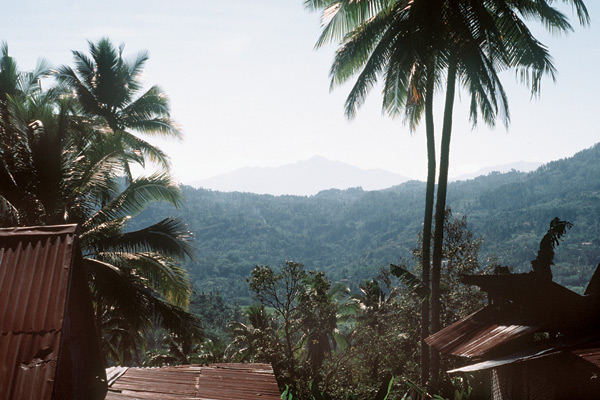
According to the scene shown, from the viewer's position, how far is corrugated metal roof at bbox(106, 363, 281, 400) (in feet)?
15.7

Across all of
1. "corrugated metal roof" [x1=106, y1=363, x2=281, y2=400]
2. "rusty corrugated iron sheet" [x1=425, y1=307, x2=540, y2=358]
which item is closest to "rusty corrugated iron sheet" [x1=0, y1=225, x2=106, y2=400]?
"corrugated metal roof" [x1=106, y1=363, x2=281, y2=400]

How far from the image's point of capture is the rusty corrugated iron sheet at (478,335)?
857cm

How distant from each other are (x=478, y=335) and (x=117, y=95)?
612 inches

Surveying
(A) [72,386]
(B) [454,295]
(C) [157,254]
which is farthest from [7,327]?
(B) [454,295]

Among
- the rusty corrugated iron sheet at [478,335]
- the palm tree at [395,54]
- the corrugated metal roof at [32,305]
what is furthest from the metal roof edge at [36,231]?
the palm tree at [395,54]

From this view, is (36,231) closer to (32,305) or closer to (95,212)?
(32,305)

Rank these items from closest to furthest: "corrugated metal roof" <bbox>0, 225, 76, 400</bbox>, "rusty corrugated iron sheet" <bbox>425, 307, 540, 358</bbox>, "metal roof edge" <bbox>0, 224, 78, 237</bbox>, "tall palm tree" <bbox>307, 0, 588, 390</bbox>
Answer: "corrugated metal roof" <bbox>0, 225, 76, 400</bbox> → "metal roof edge" <bbox>0, 224, 78, 237</bbox> → "rusty corrugated iron sheet" <bbox>425, 307, 540, 358</bbox> → "tall palm tree" <bbox>307, 0, 588, 390</bbox>

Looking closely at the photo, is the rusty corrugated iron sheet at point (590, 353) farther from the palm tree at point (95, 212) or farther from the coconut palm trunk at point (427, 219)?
the palm tree at point (95, 212)

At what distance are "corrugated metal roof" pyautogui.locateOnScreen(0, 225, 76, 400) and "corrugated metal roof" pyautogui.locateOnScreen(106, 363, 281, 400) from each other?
2.20 meters

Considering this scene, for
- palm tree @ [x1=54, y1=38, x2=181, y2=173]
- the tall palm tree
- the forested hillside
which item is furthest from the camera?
the forested hillside

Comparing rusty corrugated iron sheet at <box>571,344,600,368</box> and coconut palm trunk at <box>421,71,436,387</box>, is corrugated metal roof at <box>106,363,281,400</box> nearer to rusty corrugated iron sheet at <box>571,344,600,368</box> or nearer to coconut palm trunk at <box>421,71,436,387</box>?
rusty corrugated iron sheet at <box>571,344,600,368</box>

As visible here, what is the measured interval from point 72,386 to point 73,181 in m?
7.67

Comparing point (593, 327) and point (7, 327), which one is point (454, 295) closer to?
point (593, 327)

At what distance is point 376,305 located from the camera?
2759 cm
